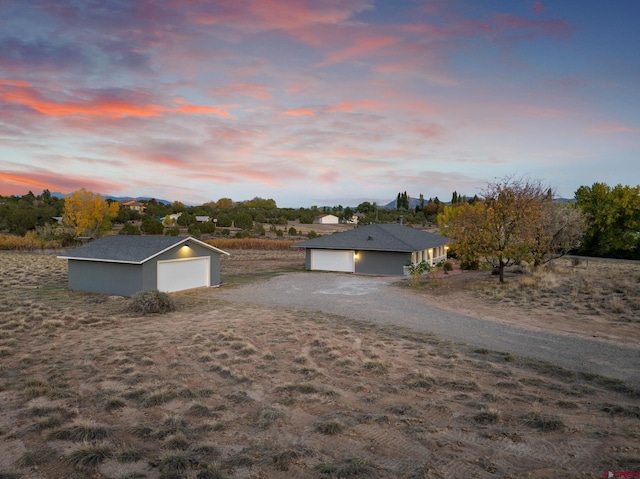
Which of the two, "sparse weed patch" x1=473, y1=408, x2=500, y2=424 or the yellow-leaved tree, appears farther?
the yellow-leaved tree

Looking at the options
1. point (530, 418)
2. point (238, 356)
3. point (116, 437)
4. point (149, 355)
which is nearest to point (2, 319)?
point (149, 355)

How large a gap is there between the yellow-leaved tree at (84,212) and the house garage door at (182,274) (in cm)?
4246

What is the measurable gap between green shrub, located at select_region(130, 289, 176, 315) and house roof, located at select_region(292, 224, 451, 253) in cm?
1755

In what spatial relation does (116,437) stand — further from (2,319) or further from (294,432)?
(2,319)

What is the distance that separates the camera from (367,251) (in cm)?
3419

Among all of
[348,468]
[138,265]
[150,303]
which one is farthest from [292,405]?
[138,265]

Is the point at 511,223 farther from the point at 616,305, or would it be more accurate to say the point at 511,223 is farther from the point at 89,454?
the point at 89,454

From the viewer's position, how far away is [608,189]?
43.5m

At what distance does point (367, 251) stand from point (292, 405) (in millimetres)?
26371

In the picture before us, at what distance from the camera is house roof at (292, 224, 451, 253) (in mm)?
33344

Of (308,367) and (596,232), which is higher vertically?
(596,232)

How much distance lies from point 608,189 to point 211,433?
49120 millimetres

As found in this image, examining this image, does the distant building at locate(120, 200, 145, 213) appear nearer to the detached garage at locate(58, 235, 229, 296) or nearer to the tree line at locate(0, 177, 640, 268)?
the tree line at locate(0, 177, 640, 268)

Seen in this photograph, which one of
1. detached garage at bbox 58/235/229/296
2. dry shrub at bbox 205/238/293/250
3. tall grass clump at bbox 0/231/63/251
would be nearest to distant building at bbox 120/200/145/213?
tall grass clump at bbox 0/231/63/251
